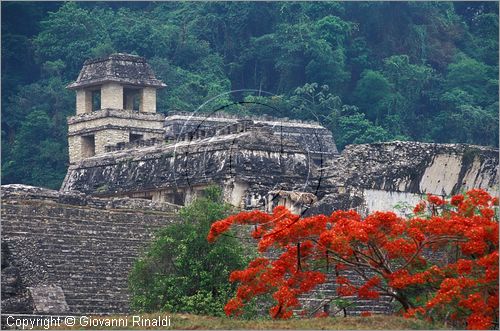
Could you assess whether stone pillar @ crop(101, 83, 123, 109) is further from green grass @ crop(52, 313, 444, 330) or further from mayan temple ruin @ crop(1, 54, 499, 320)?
green grass @ crop(52, 313, 444, 330)

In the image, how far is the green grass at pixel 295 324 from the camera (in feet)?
93.3

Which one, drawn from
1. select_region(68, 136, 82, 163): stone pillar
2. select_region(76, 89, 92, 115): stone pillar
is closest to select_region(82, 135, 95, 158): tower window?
select_region(68, 136, 82, 163): stone pillar

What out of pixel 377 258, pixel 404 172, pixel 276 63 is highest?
pixel 276 63

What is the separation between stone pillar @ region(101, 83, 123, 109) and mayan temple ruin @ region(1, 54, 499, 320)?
3 centimetres

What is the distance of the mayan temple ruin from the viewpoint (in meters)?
33.3

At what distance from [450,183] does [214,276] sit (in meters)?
13.7

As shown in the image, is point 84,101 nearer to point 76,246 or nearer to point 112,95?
point 112,95

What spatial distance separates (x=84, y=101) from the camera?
53750 millimetres

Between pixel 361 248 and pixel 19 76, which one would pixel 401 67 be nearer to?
pixel 19 76

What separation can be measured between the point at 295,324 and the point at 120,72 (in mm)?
24023

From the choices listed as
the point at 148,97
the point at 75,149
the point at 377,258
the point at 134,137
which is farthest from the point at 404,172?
the point at 377,258

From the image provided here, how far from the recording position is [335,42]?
6844 centimetres

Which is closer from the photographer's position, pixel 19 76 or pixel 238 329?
pixel 238 329

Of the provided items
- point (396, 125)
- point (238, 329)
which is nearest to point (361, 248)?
point (238, 329)
